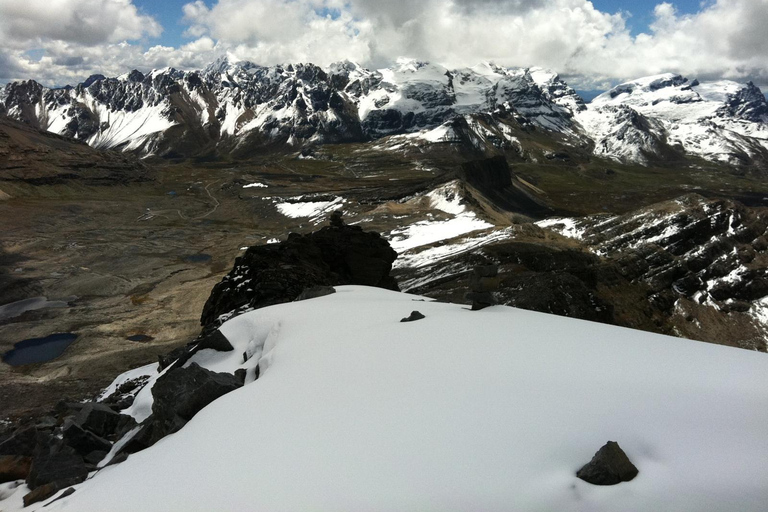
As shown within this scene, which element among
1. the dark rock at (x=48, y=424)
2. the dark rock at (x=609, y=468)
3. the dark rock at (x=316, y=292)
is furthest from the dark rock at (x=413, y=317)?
the dark rock at (x=48, y=424)

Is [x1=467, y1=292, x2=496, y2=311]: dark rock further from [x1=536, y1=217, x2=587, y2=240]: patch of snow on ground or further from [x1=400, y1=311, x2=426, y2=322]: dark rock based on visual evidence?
[x1=536, y1=217, x2=587, y2=240]: patch of snow on ground

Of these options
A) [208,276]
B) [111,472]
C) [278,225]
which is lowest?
[111,472]

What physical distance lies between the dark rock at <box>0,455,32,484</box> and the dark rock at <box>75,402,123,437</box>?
65.9 inches

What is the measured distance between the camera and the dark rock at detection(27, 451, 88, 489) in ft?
37.7

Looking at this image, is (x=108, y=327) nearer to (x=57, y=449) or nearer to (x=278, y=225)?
(x=57, y=449)

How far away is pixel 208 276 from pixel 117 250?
28763 mm

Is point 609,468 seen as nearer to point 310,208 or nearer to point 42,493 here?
point 42,493

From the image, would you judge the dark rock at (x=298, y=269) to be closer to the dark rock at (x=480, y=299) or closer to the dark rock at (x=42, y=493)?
the dark rock at (x=480, y=299)

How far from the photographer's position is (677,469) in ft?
21.8

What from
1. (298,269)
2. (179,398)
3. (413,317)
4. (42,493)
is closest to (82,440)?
(42,493)

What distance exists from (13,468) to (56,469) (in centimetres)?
239

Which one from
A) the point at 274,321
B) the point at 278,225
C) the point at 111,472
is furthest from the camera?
the point at 278,225

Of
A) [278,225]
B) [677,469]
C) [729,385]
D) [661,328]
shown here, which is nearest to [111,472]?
[677,469]

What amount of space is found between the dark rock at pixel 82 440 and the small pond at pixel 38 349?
3589 centimetres
